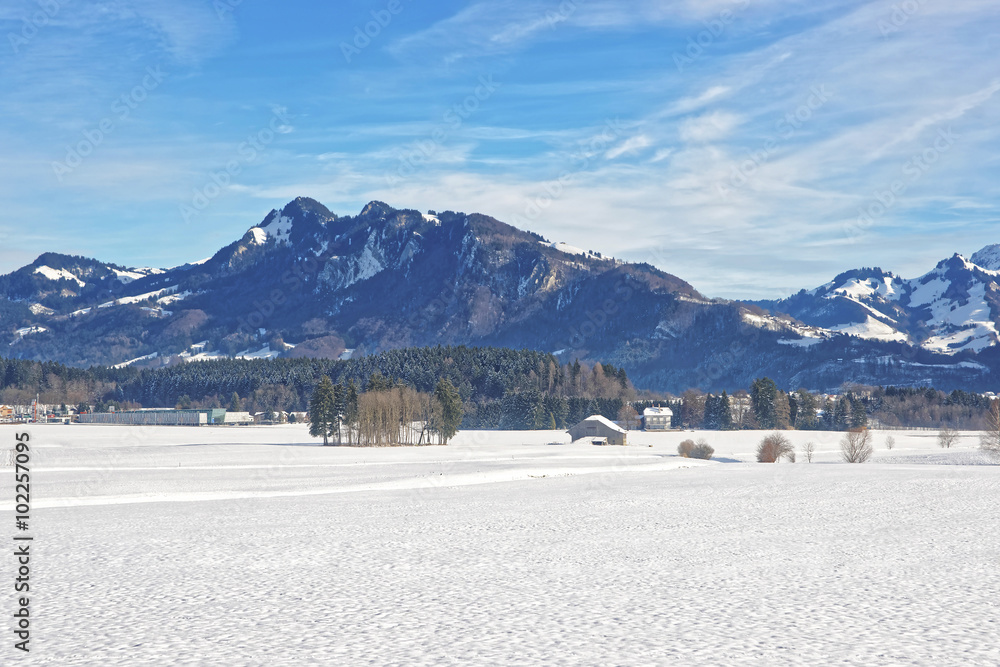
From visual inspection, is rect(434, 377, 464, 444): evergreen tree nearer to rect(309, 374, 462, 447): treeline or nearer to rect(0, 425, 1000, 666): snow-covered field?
rect(309, 374, 462, 447): treeline

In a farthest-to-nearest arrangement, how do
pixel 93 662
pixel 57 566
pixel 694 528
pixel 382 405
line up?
pixel 382 405
pixel 694 528
pixel 57 566
pixel 93 662

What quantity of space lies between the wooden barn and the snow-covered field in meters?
81.3

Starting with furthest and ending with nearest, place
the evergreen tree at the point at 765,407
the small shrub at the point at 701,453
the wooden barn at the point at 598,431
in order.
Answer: the evergreen tree at the point at 765,407
the wooden barn at the point at 598,431
the small shrub at the point at 701,453

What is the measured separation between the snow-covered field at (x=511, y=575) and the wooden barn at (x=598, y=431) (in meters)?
81.3

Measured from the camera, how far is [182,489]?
50.9 meters

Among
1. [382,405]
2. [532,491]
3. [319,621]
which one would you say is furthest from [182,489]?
[382,405]

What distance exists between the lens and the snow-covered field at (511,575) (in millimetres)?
16328

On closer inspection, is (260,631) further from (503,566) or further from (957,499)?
(957,499)

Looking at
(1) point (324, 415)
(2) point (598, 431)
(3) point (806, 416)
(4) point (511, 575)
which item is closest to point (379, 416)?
(1) point (324, 415)

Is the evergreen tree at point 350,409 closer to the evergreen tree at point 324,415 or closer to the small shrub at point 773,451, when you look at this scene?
the evergreen tree at point 324,415

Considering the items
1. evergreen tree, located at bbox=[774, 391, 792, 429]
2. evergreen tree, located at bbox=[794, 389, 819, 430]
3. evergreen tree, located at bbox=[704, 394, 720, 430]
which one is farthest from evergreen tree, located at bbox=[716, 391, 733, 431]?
evergreen tree, located at bbox=[794, 389, 819, 430]

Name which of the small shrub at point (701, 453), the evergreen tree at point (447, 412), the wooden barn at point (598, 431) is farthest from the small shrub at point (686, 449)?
the evergreen tree at point (447, 412)

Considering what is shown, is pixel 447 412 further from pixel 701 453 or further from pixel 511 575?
pixel 511 575

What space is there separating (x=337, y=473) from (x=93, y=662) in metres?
52.0
